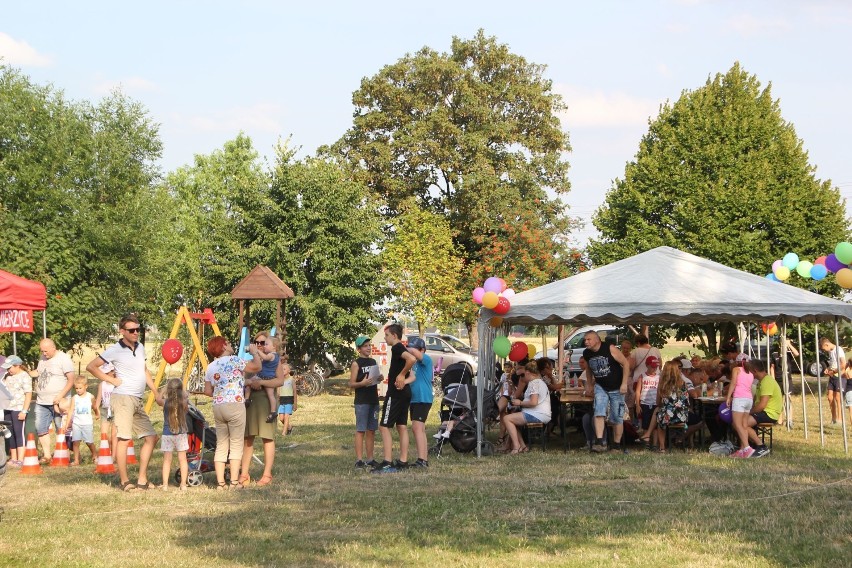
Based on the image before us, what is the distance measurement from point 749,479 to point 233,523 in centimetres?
539

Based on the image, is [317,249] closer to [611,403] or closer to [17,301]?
[17,301]

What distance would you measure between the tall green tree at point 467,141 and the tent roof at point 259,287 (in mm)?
19527

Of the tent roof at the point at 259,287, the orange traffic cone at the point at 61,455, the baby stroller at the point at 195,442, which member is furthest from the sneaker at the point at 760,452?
the tent roof at the point at 259,287

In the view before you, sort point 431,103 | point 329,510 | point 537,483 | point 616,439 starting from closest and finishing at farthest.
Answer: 1. point 329,510
2. point 537,483
3. point 616,439
4. point 431,103

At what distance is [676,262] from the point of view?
14.6m

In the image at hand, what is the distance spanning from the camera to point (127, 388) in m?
10.4

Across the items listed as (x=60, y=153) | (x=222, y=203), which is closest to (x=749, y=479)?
(x=60, y=153)

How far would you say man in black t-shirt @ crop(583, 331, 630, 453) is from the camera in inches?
521

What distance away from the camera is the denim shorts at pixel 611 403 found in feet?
44.0

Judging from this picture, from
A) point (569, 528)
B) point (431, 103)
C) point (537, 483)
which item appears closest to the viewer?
point (569, 528)

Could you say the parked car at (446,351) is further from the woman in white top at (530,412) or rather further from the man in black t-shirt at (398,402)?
the man in black t-shirt at (398,402)

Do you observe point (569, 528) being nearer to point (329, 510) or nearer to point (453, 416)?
point (329, 510)

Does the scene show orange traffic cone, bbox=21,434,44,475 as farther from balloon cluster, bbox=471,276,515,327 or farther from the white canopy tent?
balloon cluster, bbox=471,276,515,327

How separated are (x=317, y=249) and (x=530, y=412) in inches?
591
